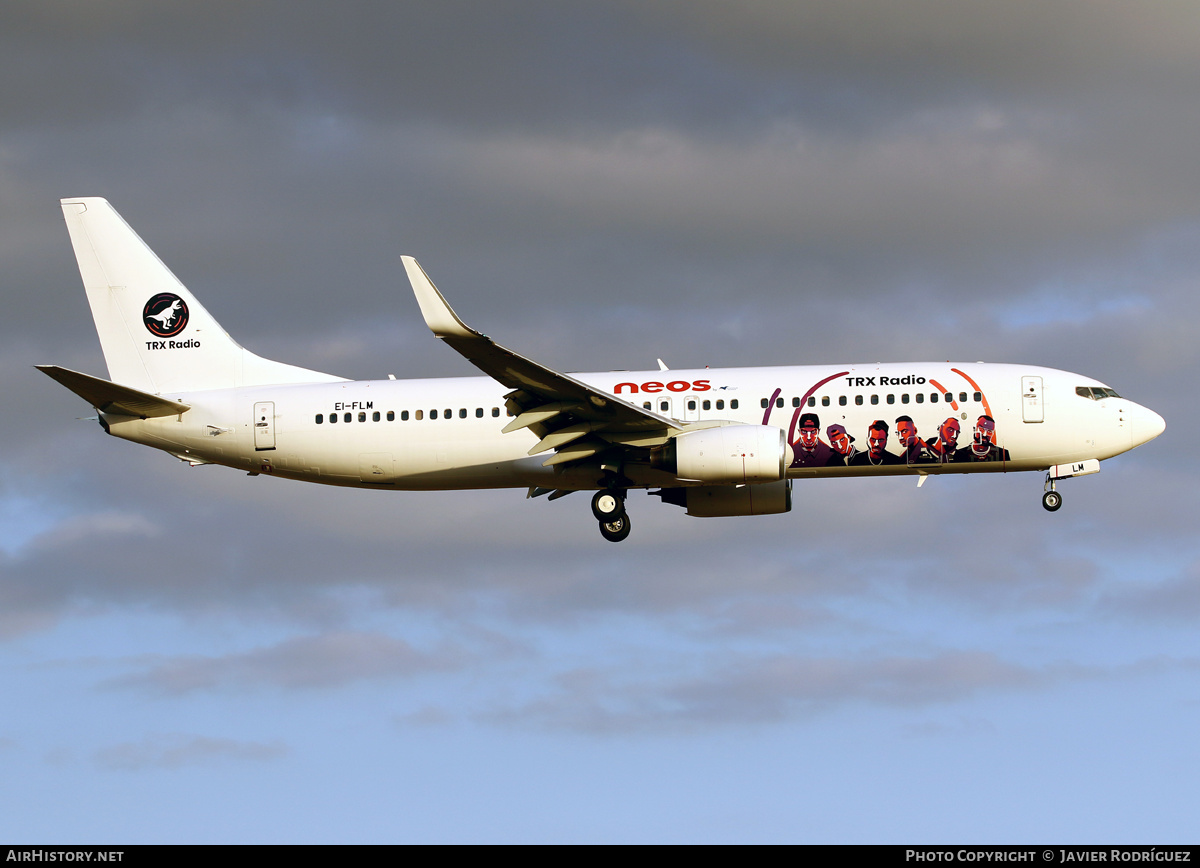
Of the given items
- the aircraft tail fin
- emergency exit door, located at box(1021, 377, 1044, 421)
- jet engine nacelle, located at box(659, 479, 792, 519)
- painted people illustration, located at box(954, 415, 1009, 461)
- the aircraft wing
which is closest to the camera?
the aircraft wing

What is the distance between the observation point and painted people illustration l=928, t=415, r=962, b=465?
1670 inches

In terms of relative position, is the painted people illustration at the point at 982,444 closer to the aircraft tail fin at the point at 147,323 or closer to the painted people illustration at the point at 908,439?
the painted people illustration at the point at 908,439

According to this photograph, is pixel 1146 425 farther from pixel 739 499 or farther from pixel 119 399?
pixel 119 399

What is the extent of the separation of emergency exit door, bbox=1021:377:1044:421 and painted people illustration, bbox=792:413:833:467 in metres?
5.98

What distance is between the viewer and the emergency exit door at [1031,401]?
140 feet

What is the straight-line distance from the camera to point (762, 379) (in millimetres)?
43281

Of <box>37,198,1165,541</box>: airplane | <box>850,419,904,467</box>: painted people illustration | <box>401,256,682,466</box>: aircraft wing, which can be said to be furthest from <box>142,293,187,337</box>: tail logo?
<box>850,419,904,467</box>: painted people illustration

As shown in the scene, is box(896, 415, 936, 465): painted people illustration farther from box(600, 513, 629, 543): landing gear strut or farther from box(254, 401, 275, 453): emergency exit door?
box(254, 401, 275, 453): emergency exit door

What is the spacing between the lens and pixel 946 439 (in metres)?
42.4

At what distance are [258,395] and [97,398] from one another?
481 centimetres

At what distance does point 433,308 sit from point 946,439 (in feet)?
52.2

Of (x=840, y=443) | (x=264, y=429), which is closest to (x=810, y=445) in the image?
(x=840, y=443)

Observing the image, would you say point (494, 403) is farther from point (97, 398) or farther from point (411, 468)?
point (97, 398)

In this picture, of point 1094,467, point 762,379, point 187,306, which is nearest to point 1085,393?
point 1094,467
